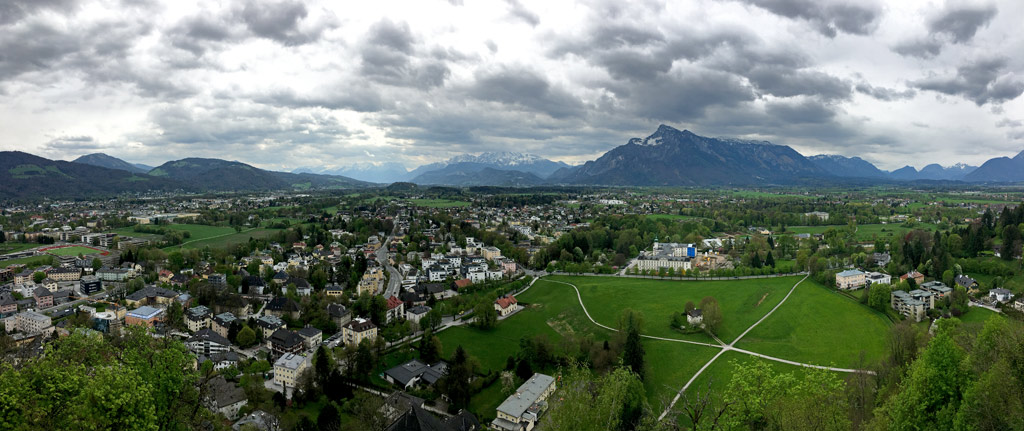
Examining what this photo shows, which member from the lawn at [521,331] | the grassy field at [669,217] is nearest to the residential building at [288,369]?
the lawn at [521,331]

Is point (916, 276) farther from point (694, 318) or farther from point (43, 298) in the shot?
point (43, 298)

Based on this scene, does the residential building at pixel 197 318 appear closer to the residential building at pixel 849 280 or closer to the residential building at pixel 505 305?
the residential building at pixel 505 305

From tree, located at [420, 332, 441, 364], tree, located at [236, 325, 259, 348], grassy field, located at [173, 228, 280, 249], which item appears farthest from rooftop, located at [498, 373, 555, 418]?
grassy field, located at [173, 228, 280, 249]

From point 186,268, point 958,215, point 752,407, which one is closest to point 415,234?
point 186,268

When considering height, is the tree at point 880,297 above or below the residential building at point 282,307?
above

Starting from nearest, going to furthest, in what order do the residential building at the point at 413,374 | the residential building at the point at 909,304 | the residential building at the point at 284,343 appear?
the residential building at the point at 413,374 < the residential building at the point at 284,343 < the residential building at the point at 909,304

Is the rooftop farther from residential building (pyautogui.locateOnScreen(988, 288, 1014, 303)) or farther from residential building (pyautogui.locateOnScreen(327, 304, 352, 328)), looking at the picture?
residential building (pyautogui.locateOnScreen(988, 288, 1014, 303))
